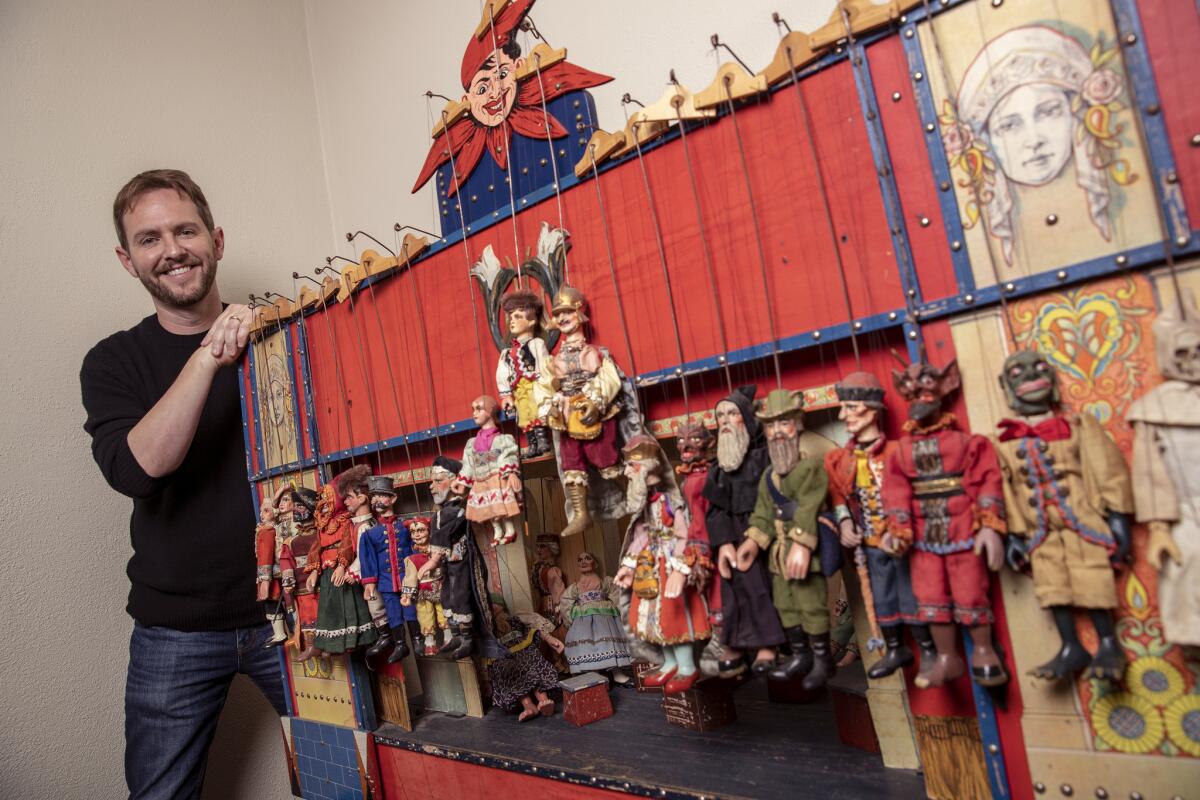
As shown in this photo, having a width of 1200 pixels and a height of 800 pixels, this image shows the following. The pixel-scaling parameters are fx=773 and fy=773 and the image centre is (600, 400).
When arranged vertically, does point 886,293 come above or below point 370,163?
below

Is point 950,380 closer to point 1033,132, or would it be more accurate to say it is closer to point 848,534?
point 848,534

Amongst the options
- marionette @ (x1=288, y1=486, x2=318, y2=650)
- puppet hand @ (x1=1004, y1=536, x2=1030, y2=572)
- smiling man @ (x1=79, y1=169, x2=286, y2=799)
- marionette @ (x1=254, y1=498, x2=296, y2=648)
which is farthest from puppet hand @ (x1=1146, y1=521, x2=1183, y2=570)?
smiling man @ (x1=79, y1=169, x2=286, y2=799)

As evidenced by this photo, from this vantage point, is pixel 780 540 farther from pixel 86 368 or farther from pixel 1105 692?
pixel 86 368

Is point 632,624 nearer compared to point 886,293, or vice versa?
point 886,293

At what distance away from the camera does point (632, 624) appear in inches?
92.8

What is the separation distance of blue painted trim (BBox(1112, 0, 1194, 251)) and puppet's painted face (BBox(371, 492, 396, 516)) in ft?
8.47

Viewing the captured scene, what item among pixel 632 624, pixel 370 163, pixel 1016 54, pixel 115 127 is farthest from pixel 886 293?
pixel 115 127

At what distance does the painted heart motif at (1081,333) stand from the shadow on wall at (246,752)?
4.42m

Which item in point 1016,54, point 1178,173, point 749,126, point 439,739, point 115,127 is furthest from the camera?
point 115,127

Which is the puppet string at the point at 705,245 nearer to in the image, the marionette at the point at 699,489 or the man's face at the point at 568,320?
the marionette at the point at 699,489

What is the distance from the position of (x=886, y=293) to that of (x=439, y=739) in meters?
2.46

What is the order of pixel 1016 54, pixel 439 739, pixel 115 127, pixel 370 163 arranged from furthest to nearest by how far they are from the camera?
1. pixel 370 163
2. pixel 115 127
3. pixel 439 739
4. pixel 1016 54

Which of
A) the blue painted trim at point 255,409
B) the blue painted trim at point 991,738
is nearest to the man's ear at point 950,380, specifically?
the blue painted trim at point 991,738

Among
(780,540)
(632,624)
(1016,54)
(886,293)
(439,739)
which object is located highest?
A: (1016,54)
